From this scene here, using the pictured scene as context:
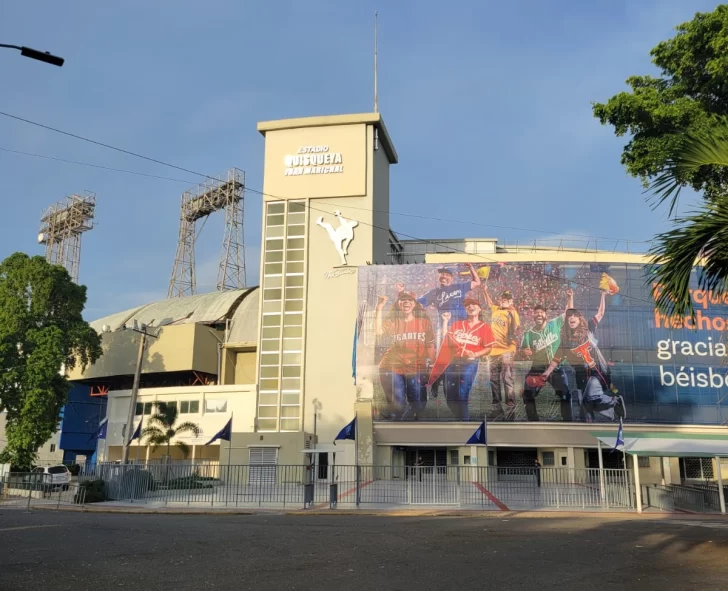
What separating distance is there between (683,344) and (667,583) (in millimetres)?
46345

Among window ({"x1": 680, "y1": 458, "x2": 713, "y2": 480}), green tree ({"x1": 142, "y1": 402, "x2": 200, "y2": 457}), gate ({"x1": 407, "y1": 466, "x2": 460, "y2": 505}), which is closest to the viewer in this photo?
gate ({"x1": 407, "y1": 466, "x2": 460, "y2": 505})

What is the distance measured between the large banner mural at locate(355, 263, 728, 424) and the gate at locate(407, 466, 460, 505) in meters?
23.4

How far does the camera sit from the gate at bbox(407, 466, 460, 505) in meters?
27.7

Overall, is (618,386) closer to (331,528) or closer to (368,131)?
(368,131)

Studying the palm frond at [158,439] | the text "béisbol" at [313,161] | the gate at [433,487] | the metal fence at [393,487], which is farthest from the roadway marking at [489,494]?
the text "béisbol" at [313,161]

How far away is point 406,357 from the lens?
52562 mm

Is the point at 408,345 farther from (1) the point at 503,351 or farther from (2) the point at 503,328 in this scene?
(2) the point at 503,328

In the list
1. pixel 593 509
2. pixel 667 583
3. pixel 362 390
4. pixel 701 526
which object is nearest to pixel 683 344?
pixel 362 390

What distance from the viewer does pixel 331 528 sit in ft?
60.0

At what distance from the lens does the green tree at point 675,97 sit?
53.5 ft

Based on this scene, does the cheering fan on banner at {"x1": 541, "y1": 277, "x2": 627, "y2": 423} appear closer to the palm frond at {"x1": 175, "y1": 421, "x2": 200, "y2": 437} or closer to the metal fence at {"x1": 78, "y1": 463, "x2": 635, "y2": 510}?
the metal fence at {"x1": 78, "y1": 463, "x2": 635, "y2": 510}

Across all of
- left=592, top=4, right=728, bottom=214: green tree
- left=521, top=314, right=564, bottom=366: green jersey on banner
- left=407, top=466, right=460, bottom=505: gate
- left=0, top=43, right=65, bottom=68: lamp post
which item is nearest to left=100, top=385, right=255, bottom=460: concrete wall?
left=521, top=314, right=564, bottom=366: green jersey on banner

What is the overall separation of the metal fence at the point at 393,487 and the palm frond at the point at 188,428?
23957 millimetres

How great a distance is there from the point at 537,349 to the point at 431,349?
7.82m
